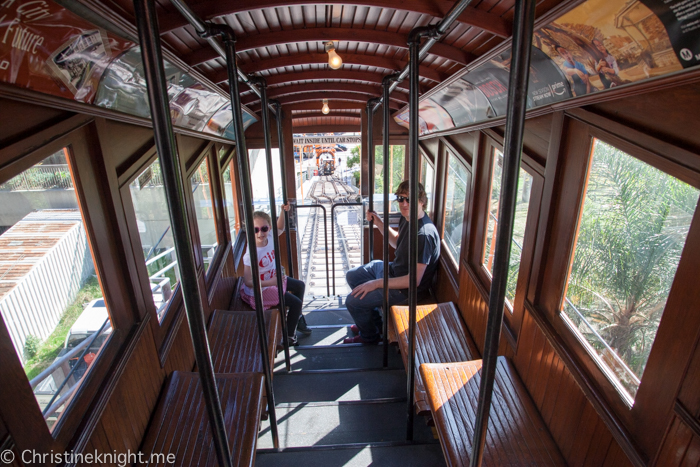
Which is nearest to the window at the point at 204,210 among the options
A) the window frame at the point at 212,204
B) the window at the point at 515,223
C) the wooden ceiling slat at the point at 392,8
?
the window frame at the point at 212,204

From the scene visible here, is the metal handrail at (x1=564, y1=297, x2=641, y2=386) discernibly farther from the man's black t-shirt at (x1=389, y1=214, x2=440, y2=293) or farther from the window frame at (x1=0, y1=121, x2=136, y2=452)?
the window frame at (x1=0, y1=121, x2=136, y2=452)

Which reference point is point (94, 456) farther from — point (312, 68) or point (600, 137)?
point (312, 68)

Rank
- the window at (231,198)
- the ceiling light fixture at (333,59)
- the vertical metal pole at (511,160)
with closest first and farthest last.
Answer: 1. the vertical metal pole at (511,160)
2. the ceiling light fixture at (333,59)
3. the window at (231,198)

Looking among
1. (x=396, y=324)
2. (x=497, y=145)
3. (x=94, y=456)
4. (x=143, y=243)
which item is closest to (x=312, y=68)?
(x=497, y=145)

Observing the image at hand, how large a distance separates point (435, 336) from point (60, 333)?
9.08 ft

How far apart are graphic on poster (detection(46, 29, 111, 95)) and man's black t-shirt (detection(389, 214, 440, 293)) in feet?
9.20

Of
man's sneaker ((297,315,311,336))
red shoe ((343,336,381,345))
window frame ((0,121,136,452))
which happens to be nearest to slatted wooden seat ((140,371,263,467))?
window frame ((0,121,136,452))

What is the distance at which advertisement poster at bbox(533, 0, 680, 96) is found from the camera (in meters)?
1.28

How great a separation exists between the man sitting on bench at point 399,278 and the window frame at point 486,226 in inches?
16.3

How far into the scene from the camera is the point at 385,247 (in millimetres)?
2789

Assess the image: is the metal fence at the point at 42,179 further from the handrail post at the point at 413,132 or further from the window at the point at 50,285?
the handrail post at the point at 413,132

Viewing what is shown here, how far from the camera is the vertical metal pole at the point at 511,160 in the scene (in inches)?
31.5

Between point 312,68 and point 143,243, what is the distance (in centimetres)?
268

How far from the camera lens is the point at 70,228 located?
1.84 m
